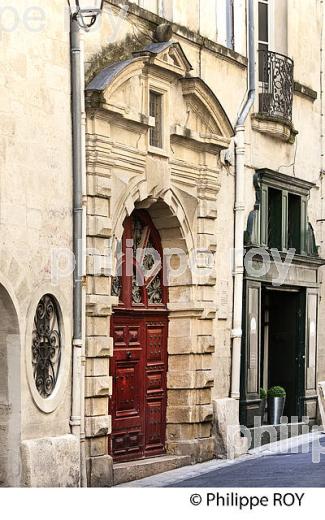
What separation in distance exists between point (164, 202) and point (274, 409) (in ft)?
14.4

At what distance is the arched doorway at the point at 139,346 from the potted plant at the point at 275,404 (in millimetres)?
2995

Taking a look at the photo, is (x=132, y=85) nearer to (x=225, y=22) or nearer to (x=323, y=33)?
(x=225, y=22)

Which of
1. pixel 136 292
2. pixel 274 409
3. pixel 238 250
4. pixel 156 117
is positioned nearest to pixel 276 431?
pixel 274 409

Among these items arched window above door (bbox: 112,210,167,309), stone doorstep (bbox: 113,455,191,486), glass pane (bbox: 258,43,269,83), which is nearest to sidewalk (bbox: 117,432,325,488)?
stone doorstep (bbox: 113,455,191,486)

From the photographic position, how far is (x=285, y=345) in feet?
63.7

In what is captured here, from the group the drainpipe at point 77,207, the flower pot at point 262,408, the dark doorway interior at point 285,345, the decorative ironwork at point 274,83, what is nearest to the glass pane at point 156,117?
the drainpipe at point 77,207

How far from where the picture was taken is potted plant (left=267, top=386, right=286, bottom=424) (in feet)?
60.1

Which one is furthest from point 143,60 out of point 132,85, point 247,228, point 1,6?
point 247,228

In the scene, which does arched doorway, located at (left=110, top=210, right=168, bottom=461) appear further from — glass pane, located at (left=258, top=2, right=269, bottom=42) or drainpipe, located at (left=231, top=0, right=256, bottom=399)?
glass pane, located at (left=258, top=2, right=269, bottom=42)

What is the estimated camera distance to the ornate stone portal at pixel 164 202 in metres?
13.5

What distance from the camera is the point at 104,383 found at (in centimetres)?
1363

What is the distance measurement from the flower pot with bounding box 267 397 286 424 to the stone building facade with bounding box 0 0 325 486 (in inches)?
32.8

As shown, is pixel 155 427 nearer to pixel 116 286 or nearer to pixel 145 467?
pixel 145 467

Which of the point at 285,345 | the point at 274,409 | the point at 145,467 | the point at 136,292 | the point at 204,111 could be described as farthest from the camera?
the point at 285,345
